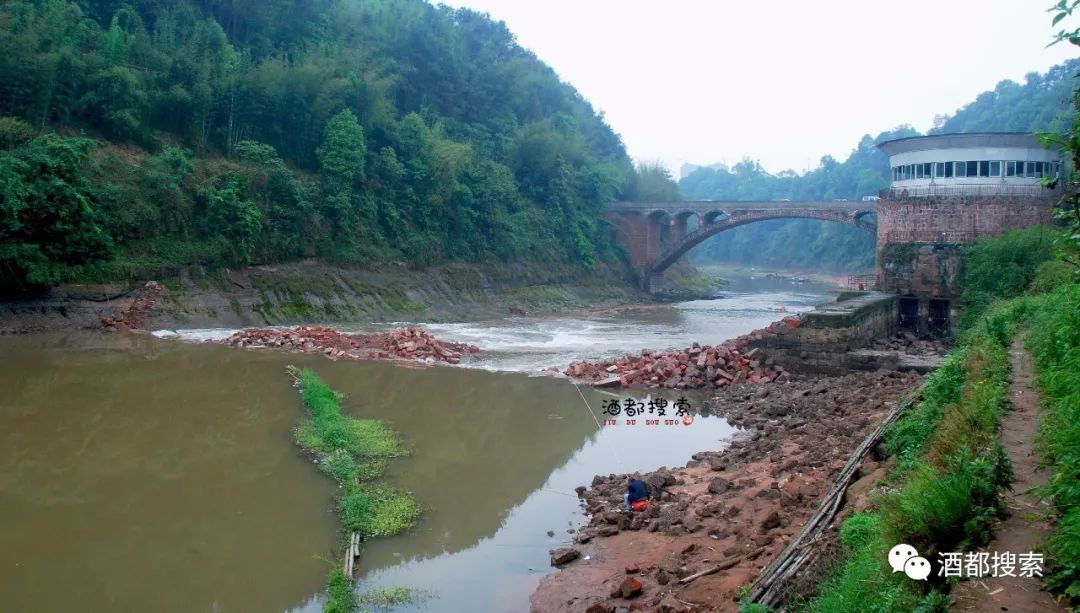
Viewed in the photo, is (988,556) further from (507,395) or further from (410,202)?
(410,202)

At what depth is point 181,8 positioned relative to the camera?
39625mm

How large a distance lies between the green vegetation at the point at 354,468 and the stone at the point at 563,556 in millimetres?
1873

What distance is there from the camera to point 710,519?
9656 millimetres

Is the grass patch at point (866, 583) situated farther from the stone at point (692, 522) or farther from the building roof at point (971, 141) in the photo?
the building roof at point (971, 141)

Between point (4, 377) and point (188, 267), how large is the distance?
11.5m

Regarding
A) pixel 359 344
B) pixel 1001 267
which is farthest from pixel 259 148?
pixel 1001 267

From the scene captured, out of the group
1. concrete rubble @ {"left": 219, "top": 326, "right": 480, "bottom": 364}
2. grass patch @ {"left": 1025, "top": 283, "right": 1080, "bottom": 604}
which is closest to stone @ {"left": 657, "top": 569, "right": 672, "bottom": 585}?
grass patch @ {"left": 1025, "top": 283, "right": 1080, "bottom": 604}

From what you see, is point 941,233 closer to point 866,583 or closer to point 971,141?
point 971,141

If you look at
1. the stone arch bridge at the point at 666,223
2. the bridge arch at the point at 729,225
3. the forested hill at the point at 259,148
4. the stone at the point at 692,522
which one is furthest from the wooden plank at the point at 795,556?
the stone arch bridge at the point at 666,223

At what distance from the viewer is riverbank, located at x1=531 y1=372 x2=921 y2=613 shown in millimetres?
7770

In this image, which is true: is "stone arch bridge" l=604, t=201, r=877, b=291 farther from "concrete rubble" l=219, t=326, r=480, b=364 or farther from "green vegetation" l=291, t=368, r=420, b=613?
"green vegetation" l=291, t=368, r=420, b=613

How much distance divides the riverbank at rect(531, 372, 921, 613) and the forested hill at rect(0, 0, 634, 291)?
22806mm

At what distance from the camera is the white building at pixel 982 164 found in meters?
29.7

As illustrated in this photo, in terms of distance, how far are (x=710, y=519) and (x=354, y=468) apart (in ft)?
18.3
